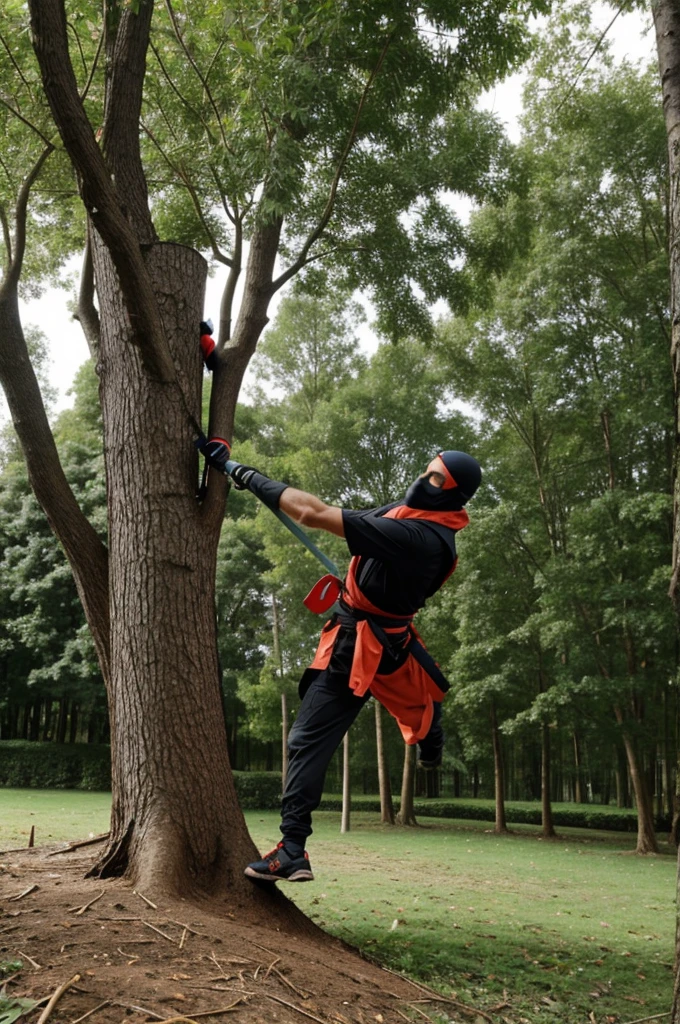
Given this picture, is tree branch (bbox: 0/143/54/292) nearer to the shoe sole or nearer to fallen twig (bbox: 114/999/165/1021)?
the shoe sole

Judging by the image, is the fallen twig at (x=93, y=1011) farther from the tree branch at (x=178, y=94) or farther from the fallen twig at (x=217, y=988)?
the tree branch at (x=178, y=94)

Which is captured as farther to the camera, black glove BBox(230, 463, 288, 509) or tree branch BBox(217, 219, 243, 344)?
tree branch BBox(217, 219, 243, 344)

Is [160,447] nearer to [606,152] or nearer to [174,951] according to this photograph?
[174,951]

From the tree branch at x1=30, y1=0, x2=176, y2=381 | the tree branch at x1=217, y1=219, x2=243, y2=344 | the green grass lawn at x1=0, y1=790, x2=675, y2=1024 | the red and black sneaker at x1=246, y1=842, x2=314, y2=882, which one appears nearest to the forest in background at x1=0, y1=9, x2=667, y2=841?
the green grass lawn at x1=0, y1=790, x2=675, y2=1024

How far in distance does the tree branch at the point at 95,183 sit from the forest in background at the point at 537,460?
32.2 ft

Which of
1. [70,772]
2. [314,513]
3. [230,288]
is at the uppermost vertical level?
[230,288]

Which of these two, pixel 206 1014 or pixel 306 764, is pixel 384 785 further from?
pixel 206 1014

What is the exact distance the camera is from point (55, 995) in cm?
256

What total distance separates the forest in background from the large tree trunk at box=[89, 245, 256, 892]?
9.51 m

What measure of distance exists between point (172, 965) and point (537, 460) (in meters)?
18.1

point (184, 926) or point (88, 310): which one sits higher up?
point (88, 310)

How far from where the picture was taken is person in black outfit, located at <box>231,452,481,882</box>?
352cm

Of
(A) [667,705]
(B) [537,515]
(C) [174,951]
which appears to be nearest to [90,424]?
(B) [537,515]

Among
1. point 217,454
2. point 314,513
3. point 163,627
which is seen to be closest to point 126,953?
point 163,627
